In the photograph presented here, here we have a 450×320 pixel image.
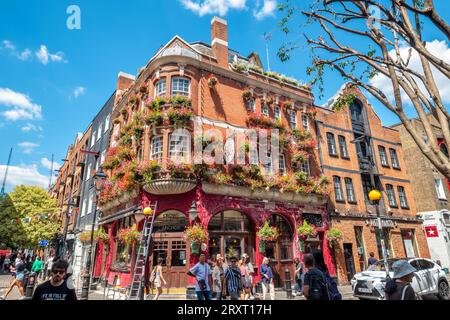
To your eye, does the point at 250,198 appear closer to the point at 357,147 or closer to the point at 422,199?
the point at 357,147

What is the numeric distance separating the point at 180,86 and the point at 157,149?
4217 millimetres

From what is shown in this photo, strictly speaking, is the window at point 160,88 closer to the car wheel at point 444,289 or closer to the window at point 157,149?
the window at point 157,149

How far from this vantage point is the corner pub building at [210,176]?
15.2 metres

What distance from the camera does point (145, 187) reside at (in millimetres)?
15125

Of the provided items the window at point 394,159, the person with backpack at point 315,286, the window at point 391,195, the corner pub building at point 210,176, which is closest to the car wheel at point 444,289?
the corner pub building at point 210,176

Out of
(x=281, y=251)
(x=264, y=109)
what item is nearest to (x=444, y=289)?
(x=281, y=251)

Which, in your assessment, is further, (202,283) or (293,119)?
(293,119)

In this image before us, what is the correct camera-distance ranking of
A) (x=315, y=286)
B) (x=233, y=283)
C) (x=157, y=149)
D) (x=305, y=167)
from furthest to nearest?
(x=305, y=167) → (x=157, y=149) → (x=233, y=283) → (x=315, y=286)

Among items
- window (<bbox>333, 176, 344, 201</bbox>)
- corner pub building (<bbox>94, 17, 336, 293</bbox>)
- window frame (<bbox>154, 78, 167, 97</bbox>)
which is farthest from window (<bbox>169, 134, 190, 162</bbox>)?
window (<bbox>333, 176, 344, 201</bbox>)

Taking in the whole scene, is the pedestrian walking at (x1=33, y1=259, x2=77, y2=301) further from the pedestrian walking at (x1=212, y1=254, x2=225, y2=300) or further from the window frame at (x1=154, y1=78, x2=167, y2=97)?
the window frame at (x1=154, y1=78, x2=167, y2=97)

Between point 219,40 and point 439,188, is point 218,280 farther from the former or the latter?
point 439,188

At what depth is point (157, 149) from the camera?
1650 centimetres

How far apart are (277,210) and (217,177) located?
482cm
